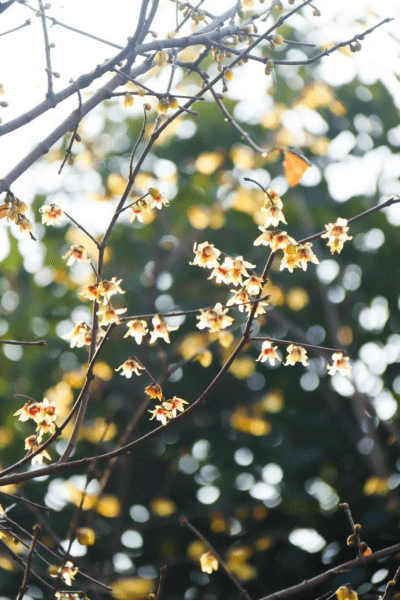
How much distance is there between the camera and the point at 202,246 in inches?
56.2

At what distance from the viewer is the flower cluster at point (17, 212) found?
4.27ft

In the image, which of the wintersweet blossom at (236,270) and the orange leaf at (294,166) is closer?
the wintersweet blossom at (236,270)

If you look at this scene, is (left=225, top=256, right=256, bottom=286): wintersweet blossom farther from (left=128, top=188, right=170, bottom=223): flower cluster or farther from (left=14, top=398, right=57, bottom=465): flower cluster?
(left=14, top=398, right=57, bottom=465): flower cluster

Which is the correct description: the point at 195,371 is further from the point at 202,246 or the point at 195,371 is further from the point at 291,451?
the point at 202,246

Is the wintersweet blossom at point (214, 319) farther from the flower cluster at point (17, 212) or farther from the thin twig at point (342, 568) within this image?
the thin twig at point (342, 568)

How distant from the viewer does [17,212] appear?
131 centimetres

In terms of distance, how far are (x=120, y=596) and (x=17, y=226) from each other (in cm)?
237

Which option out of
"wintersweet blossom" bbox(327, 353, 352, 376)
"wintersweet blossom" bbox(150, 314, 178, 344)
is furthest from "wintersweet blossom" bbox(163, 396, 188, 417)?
"wintersweet blossom" bbox(327, 353, 352, 376)

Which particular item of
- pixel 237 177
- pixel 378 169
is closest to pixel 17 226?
pixel 237 177

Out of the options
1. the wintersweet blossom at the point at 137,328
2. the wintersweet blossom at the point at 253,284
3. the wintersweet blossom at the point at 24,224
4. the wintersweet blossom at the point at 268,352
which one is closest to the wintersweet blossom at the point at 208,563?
the wintersweet blossom at the point at 268,352

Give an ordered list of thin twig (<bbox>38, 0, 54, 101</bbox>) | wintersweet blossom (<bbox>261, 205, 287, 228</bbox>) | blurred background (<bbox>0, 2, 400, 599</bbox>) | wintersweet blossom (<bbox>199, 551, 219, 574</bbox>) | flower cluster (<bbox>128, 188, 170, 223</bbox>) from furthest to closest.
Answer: blurred background (<bbox>0, 2, 400, 599</bbox>) < wintersweet blossom (<bbox>199, 551, 219, 574</bbox>) < flower cluster (<bbox>128, 188, 170, 223</bbox>) < wintersweet blossom (<bbox>261, 205, 287, 228</bbox>) < thin twig (<bbox>38, 0, 54, 101</bbox>)

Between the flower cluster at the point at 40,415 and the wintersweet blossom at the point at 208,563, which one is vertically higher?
the flower cluster at the point at 40,415

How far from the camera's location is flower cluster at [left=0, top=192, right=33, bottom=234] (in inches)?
51.2

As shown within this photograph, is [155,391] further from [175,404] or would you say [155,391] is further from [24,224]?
[24,224]
